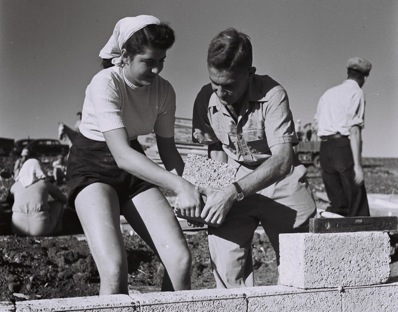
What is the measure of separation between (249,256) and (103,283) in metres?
1.28

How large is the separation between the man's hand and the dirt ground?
2.53 meters

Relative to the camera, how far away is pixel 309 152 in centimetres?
2389

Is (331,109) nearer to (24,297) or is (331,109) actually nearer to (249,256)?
(249,256)

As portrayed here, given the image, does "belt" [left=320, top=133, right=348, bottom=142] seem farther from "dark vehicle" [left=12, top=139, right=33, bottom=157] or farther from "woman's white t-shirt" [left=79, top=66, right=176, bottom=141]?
"dark vehicle" [left=12, top=139, right=33, bottom=157]

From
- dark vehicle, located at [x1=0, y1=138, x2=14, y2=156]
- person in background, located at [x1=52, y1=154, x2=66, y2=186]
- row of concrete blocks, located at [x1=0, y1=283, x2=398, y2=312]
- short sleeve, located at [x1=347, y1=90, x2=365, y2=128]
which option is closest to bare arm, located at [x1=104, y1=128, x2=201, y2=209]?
row of concrete blocks, located at [x1=0, y1=283, x2=398, y2=312]

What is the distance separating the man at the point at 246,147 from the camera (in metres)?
3.80

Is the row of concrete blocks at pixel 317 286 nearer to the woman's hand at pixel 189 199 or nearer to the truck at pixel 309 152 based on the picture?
the woman's hand at pixel 189 199

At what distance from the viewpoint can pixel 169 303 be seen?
313cm

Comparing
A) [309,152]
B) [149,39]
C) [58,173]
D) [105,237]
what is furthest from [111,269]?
[309,152]

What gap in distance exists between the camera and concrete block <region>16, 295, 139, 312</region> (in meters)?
2.88

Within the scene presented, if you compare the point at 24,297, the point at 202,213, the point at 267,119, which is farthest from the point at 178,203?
the point at 24,297

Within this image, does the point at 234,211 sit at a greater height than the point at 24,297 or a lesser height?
greater

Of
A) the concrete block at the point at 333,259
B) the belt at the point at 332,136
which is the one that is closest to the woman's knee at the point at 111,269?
the concrete block at the point at 333,259

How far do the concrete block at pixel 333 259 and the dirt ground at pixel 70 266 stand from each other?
265 cm
